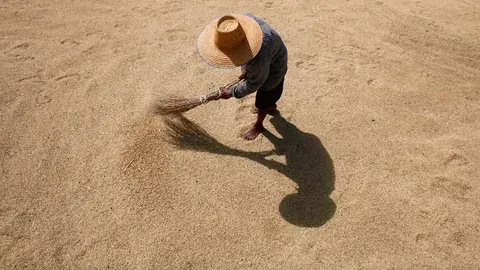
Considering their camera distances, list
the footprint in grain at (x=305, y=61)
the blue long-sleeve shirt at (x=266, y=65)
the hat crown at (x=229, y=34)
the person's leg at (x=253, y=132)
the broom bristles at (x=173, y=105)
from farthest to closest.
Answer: the footprint in grain at (x=305, y=61), the person's leg at (x=253, y=132), the broom bristles at (x=173, y=105), the blue long-sleeve shirt at (x=266, y=65), the hat crown at (x=229, y=34)

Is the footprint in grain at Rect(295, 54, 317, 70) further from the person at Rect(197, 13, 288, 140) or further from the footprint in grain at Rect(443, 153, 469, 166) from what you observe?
the footprint in grain at Rect(443, 153, 469, 166)

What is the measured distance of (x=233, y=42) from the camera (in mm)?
1992

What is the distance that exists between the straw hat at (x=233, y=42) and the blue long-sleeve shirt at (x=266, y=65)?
0.24 feet

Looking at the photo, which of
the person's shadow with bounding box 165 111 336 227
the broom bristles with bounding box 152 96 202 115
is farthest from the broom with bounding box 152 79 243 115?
the person's shadow with bounding box 165 111 336 227

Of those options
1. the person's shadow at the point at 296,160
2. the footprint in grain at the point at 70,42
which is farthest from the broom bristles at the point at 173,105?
the footprint in grain at the point at 70,42

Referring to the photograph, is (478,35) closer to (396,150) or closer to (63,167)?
(396,150)

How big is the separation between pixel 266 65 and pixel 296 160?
95cm

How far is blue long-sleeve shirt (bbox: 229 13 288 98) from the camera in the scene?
6.85 ft

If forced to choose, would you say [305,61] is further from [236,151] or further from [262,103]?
[236,151]

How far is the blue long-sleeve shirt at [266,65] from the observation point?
6.85 feet

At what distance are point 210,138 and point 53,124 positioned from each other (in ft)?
4.63

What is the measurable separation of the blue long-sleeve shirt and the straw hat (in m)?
0.07

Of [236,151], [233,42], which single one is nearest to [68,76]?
[236,151]

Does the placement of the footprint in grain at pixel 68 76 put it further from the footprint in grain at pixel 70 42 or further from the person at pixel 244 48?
the person at pixel 244 48
